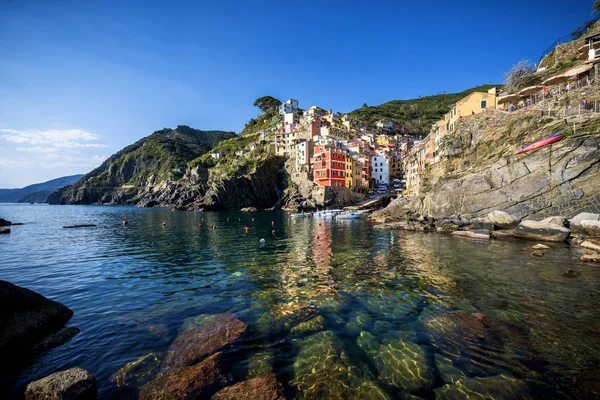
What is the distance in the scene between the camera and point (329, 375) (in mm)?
6172

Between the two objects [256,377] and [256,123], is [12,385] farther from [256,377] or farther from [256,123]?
[256,123]

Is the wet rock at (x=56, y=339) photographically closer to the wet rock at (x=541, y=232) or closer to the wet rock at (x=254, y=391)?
the wet rock at (x=254, y=391)

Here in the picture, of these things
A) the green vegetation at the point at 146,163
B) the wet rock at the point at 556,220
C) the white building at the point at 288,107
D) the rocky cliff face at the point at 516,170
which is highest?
the white building at the point at 288,107

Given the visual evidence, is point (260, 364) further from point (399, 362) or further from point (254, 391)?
point (399, 362)

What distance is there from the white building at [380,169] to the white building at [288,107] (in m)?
62.7

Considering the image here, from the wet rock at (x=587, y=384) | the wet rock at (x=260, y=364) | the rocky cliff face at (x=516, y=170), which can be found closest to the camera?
the wet rock at (x=587, y=384)

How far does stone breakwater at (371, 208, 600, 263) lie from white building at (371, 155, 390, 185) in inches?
2620

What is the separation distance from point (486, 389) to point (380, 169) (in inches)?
3939

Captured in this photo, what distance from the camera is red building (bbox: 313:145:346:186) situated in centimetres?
7919

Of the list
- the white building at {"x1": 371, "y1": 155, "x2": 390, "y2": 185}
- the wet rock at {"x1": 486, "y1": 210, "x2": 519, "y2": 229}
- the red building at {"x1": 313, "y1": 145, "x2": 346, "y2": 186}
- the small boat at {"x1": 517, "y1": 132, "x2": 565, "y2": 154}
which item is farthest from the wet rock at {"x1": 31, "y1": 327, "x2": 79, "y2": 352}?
the white building at {"x1": 371, "y1": 155, "x2": 390, "y2": 185}

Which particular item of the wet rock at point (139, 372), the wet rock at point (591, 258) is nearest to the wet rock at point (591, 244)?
the wet rock at point (591, 258)

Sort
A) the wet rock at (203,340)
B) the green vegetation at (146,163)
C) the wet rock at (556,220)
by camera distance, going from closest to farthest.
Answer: the wet rock at (203,340) < the wet rock at (556,220) < the green vegetation at (146,163)

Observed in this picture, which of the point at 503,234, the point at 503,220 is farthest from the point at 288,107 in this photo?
the point at 503,234

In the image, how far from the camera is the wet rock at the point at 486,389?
539 cm
